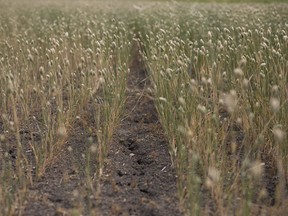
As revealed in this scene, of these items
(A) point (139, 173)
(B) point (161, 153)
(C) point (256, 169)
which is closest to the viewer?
(C) point (256, 169)

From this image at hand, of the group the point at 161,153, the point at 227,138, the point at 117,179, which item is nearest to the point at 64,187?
the point at 117,179

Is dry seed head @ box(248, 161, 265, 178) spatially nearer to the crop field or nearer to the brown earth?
the crop field

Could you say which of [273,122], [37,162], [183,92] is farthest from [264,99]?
[37,162]

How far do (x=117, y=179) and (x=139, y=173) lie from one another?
0.59ft

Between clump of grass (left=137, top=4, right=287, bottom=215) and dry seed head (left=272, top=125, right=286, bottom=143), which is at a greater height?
dry seed head (left=272, top=125, right=286, bottom=143)

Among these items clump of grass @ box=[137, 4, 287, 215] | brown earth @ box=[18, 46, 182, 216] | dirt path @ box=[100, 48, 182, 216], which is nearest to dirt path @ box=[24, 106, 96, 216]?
brown earth @ box=[18, 46, 182, 216]

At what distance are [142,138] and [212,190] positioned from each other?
1.12m

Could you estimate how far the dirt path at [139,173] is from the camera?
8.03 ft

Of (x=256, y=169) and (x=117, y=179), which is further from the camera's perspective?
(x=117, y=179)

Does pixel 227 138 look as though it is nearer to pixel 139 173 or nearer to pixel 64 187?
pixel 139 173

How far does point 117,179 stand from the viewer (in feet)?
9.20

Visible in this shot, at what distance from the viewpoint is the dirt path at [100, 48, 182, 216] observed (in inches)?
96.4

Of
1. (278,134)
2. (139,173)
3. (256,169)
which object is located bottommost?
(139,173)

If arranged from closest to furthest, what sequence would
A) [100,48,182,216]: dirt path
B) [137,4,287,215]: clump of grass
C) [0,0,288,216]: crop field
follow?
[137,4,287,215]: clump of grass < [0,0,288,216]: crop field < [100,48,182,216]: dirt path
